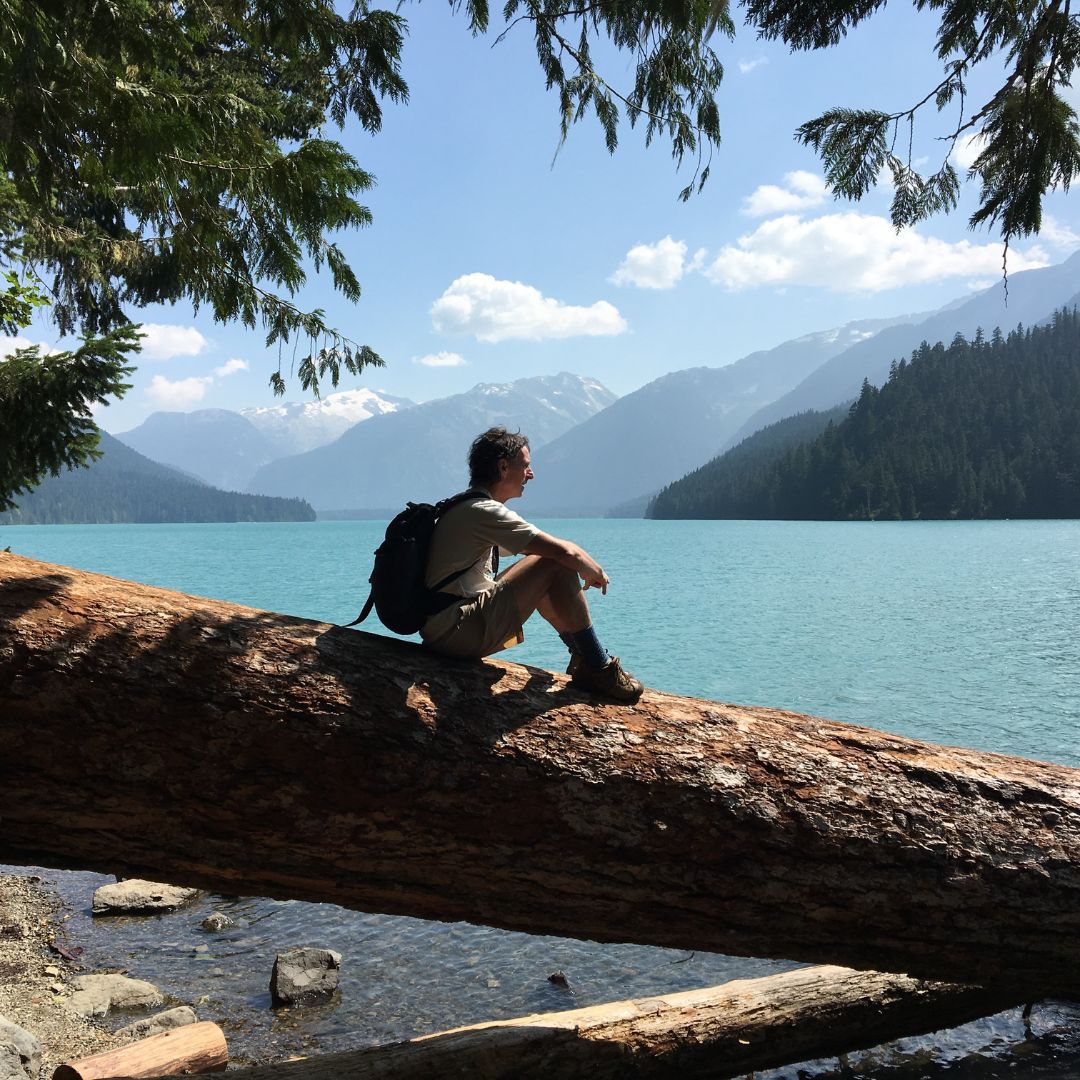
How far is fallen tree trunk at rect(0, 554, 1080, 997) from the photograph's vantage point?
3449 mm

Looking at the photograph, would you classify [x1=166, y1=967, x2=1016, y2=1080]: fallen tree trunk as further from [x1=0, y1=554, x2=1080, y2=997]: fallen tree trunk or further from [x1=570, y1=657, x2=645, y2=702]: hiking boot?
[x1=570, y1=657, x2=645, y2=702]: hiking boot

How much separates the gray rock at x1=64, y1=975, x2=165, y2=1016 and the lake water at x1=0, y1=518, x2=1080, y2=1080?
0.37 metres

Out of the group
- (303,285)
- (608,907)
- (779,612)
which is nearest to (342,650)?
(608,907)

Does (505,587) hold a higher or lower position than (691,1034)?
higher

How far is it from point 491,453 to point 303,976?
5151 millimetres

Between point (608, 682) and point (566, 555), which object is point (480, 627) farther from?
point (608, 682)

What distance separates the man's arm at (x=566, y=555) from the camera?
421cm

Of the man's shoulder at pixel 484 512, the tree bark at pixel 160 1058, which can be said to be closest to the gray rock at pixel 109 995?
the tree bark at pixel 160 1058

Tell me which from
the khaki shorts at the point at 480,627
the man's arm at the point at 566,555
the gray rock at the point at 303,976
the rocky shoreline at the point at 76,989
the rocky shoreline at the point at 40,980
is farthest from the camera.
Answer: the gray rock at the point at 303,976

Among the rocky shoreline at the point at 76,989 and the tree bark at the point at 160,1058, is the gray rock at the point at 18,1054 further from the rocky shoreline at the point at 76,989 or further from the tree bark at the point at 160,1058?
the tree bark at the point at 160,1058

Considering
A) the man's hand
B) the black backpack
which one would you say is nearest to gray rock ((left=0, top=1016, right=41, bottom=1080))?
the black backpack

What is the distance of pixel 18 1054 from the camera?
508 cm

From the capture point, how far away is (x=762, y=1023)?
4965 mm

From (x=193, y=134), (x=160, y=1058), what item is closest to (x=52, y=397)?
(x=193, y=134)
